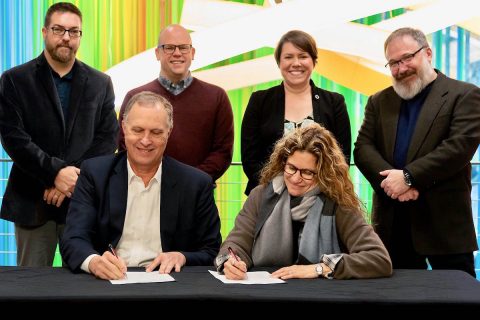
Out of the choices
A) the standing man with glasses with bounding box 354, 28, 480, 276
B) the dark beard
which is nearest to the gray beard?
the standing man with glasses with bounding box 354, 28, 480, 276

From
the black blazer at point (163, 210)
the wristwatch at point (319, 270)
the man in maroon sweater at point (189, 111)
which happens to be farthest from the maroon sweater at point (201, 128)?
the wristwatch at point (319, 270)

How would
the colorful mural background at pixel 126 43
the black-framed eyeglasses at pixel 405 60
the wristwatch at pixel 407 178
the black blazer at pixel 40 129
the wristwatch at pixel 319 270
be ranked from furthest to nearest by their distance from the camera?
1. the colorful mural background at pixel 126 43
2. the black blazer at pixel 40 129
3. the black-framed eyeglasses at pixel 405 60
4. the wristwatch at pixel 407 178
5. the wristwatch at pixel 319 270

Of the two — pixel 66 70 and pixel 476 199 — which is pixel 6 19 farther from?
pixel 476 199

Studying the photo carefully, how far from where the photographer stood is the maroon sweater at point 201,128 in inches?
141

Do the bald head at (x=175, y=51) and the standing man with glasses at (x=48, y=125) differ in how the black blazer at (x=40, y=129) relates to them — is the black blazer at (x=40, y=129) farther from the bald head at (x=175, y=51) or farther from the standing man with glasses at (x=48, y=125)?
the bald head at (x=175, y=51)

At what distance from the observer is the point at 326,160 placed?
2773 millimetres

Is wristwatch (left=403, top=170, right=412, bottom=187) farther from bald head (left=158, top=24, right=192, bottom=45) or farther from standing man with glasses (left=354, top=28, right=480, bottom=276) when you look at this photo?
bald head (left=158, top=24, right=192, bottom=45)

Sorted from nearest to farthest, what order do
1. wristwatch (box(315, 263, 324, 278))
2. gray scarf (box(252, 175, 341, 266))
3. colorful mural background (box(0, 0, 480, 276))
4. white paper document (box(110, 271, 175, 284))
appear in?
white paper document (box(110, 271, 175, 284)) < wristwatch (box(315, 263, 324, 278)) < gray scarf (box(252, 175, 341, 266)) < colorful mural background (box(0, 0, 480, 276))

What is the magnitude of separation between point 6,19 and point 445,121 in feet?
10.1

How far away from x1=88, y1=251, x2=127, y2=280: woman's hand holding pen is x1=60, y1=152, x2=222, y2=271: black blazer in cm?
25

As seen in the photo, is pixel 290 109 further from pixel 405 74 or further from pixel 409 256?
pixel 409 256

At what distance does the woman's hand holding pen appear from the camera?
241 centimetres

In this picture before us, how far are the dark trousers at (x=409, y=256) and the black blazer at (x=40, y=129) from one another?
4.32 ft

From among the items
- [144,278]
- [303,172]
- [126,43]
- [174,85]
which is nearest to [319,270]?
[303,172]
